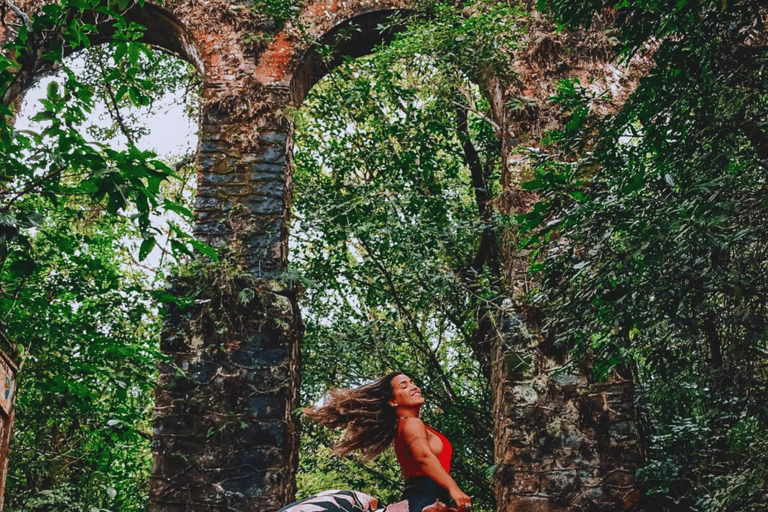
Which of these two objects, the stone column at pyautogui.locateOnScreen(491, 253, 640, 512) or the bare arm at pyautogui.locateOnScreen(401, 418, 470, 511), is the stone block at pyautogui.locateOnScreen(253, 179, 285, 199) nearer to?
the stone column at pyautogui.locateOnScreen(491, 253, 640, 512)

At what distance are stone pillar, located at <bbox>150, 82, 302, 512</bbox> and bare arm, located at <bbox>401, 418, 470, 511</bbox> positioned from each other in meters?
2.69

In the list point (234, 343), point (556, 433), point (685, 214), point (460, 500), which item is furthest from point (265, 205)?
point (460, 500)

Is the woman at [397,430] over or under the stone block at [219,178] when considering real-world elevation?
under

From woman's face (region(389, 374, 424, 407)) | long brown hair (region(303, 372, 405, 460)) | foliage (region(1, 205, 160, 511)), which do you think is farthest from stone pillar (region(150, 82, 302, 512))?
woman's face (region(389, 374, 424, 407))

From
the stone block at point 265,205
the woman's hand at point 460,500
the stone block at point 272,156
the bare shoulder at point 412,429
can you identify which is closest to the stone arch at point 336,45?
the stone block at point 272,156

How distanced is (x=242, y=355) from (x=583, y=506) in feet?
8.97

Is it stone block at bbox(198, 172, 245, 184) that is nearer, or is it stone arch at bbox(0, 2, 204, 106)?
stone block at bbox(198, 172, 245, 184)

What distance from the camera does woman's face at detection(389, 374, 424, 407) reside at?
11.3ft

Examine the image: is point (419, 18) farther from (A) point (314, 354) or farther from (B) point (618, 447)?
(B) point (618, 447)

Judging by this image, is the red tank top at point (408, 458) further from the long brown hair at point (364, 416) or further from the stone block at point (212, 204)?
the stone block at point (212, 204)

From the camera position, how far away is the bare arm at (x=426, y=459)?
3094 millimetres

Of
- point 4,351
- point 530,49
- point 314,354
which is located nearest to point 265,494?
point 314,354

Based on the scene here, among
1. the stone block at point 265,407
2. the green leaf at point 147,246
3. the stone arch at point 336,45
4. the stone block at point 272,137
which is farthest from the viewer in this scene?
the stone arch at point 336,45

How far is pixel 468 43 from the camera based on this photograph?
650cm
